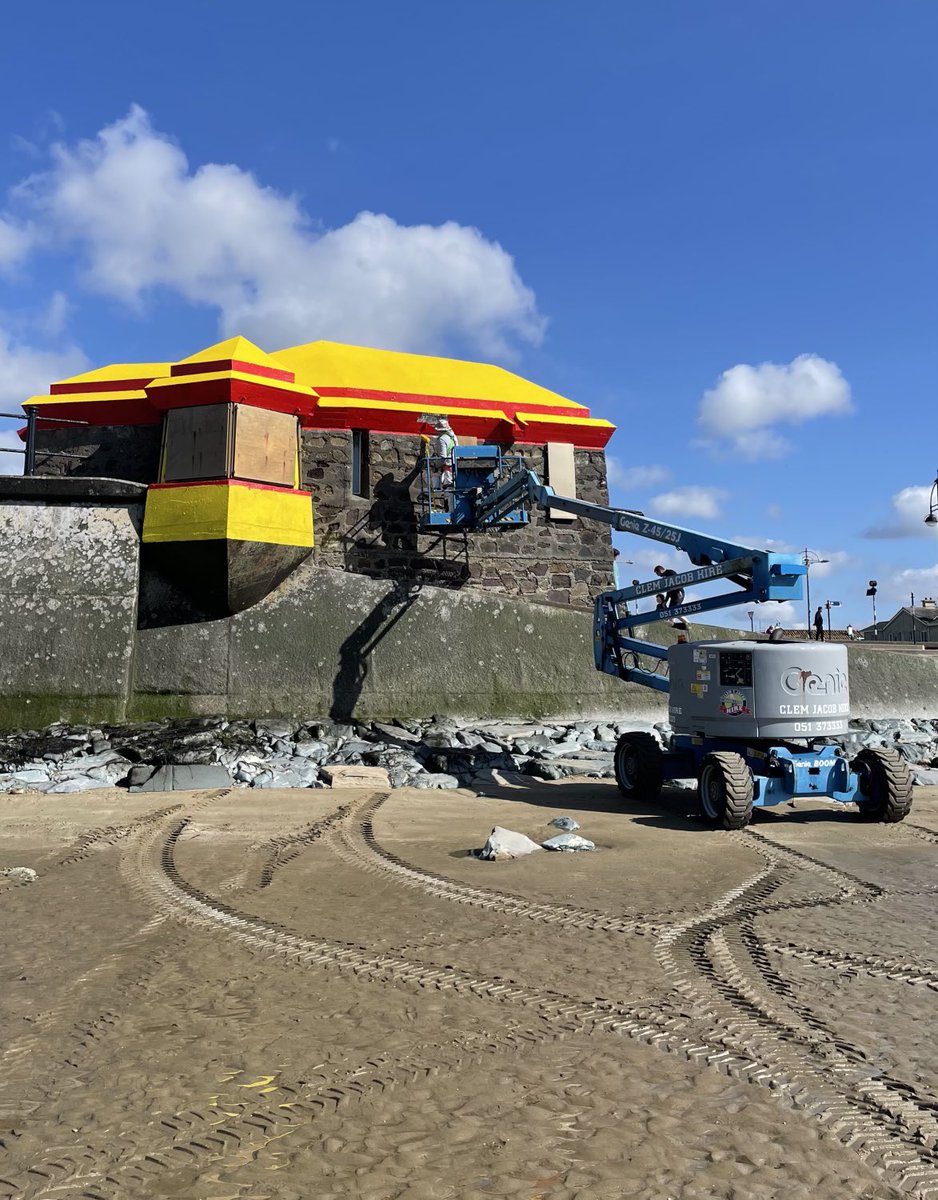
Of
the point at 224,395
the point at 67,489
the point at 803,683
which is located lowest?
the point at 803,683

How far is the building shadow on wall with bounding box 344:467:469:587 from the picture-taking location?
625 inches

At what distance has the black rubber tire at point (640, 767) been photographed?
920cm

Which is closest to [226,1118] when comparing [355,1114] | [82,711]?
[355,1114]

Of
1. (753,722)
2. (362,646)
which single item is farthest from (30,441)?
(753,722)

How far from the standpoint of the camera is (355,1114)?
8.52 feet

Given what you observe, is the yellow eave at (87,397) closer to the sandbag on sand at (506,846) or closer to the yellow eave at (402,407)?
the yellow eave at (402,407)

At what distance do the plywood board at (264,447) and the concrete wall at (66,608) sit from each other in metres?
1.91

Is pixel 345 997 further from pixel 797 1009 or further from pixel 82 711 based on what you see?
pixel 82 711

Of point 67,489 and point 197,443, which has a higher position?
point 197,443

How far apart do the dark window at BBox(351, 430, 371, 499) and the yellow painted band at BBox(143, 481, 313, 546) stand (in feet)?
7.87

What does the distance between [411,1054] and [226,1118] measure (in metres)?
0.69

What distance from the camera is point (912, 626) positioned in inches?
2143

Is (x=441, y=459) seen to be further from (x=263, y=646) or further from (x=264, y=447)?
(x=263, y=646)

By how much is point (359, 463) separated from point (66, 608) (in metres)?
5.81
